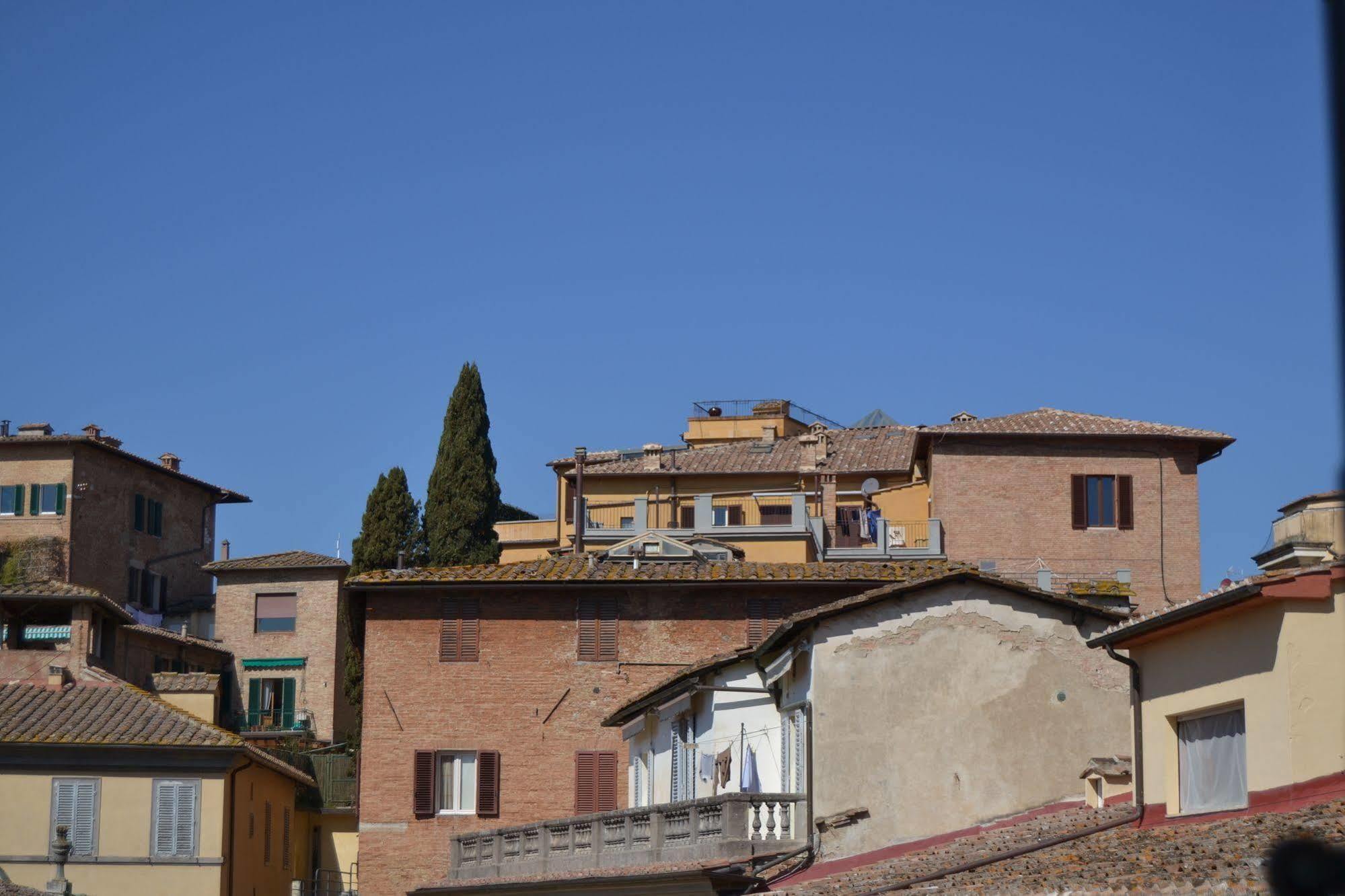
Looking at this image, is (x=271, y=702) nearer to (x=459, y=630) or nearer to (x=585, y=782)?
(x=459, y=630)

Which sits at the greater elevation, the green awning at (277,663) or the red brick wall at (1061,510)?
the red brick wall at (1061,510)

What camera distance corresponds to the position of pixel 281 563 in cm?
6962

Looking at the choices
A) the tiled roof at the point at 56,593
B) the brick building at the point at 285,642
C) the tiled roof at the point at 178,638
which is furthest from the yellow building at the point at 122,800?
the brick building at the point at 285,642

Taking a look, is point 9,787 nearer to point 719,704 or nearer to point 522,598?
point 522,598

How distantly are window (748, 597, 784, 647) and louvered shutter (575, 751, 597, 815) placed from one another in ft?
14.4

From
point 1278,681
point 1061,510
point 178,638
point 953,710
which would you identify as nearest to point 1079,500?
point 1061,510

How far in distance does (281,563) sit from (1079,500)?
32226mm

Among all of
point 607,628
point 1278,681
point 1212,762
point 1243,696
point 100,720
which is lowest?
point 100,720

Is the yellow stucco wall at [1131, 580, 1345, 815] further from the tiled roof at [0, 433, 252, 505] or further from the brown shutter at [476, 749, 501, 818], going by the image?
the tiled roof at [0, 433, 252, 505]

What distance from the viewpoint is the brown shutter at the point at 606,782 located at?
39750 millimetres

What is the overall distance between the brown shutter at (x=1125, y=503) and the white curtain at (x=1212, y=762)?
108ft

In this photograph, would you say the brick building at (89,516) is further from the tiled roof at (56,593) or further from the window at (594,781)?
the window at (594,781)

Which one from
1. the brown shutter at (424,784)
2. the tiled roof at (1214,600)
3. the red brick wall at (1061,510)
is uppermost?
the red brick wall at (1061,510)

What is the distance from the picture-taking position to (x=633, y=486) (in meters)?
64.0
